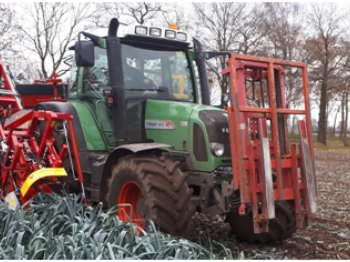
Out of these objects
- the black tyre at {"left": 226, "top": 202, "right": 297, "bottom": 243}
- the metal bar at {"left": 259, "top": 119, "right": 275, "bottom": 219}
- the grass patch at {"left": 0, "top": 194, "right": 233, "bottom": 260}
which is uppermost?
the metal bar at {"left": 259, "top": 119, "right": 275, "bottom": 219}

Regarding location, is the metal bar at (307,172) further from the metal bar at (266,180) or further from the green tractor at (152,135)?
the metal bar at (266,180)

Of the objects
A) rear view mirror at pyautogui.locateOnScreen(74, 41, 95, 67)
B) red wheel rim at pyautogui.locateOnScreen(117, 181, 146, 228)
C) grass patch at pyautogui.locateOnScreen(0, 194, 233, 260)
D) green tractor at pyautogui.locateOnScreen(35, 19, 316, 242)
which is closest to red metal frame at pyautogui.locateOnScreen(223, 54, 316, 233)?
green tractor at pyautogui.locateOnScreen(35, 19, 316, 242)

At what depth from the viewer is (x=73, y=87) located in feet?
21.6

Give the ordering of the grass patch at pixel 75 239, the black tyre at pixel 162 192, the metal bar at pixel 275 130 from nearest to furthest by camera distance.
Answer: the grass patch at pixel 75 239, the black tyre at pixel 162 192, the metal bar at pixel 275 130

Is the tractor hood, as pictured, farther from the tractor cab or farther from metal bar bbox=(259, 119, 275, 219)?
metal bar bbox=(259, 119, 275, 219)

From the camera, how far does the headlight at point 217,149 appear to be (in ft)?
16.6

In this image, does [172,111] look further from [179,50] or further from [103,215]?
[103,215]

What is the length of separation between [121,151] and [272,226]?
6.55 feet

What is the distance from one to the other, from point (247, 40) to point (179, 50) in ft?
60.1

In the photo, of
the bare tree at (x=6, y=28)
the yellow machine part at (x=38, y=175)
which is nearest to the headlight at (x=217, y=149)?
the yellow machine part at (x=38, y=175)

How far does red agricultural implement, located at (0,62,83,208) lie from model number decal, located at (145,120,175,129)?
96 centimetres

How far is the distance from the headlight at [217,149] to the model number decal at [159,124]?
0.63m

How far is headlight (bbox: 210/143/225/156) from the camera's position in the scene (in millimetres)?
5047

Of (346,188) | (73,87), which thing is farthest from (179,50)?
(346,188)
